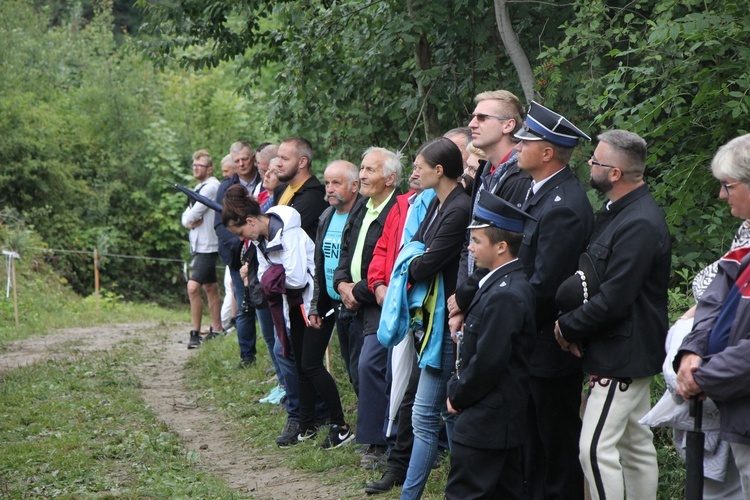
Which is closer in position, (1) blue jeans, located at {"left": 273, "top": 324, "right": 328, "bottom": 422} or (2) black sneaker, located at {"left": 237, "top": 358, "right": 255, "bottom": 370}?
(1) blue jeans, located at {"left": 273, "top": 324, "right": 328, "bottom": 422}

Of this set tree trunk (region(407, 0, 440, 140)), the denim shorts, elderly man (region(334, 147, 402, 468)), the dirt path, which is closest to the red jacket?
elderly man (region(334, 147, 402, 468))

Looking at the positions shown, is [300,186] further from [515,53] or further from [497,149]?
[497,149]

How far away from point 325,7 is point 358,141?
1.40 metres

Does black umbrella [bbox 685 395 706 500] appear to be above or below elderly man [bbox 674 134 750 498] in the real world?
below

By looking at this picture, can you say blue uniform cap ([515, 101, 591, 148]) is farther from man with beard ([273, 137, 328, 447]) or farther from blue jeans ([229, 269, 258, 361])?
blue jeans ([229, 269, 258, 361])

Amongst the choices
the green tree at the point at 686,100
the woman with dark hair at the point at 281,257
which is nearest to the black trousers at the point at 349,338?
the woman with dark hair at the point at 281,257

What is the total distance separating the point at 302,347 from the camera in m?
7.26

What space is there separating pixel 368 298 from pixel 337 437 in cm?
135

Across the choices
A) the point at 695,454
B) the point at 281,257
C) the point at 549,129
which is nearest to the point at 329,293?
Answer: the point at 281,257

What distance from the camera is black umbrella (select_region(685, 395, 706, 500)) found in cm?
391

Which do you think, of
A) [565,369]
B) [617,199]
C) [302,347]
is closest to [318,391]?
[302,347]

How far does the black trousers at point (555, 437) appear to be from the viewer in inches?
194

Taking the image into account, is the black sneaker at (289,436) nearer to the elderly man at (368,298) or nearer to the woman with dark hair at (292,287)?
the woman with dark hair at (292,287)

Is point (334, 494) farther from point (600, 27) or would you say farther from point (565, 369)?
point (600, 27)
